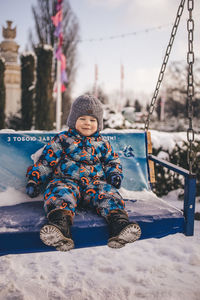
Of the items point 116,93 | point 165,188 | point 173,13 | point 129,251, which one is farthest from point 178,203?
point 116,93

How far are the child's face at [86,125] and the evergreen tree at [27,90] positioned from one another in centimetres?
960

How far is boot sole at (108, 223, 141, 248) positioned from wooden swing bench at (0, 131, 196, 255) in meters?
0.11

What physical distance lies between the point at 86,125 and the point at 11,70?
48.9 feet

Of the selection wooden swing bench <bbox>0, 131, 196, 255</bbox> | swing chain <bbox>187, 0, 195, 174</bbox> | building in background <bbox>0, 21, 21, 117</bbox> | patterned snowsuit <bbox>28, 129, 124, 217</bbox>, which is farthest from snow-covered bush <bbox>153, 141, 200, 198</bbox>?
building in background <bbox>0, 21, 21, 117</bbox>

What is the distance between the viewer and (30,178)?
85.5 inches

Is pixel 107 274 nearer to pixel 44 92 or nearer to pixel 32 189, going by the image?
pixel 32 189

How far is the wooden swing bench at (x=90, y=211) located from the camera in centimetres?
174

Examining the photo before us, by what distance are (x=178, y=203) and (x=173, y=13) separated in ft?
8.17

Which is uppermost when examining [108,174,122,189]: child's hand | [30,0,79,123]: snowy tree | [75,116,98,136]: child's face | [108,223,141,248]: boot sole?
[30,0,79,123]: snowy tree

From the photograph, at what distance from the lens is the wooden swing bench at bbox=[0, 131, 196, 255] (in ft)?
5.71

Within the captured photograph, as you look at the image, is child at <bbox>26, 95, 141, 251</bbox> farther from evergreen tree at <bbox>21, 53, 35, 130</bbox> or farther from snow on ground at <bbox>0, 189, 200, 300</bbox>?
evergreen tree at <bbox>21, 53, 35, 130</bbox>

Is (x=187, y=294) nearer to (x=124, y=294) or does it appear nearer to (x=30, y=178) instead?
(x=124, y=294)

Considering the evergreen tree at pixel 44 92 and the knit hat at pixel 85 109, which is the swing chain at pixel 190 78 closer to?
the knit hat at pixel 85 109

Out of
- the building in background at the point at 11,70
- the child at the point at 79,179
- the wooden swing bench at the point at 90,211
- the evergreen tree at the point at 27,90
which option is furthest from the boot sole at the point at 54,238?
the building in background at the point at 11,70
